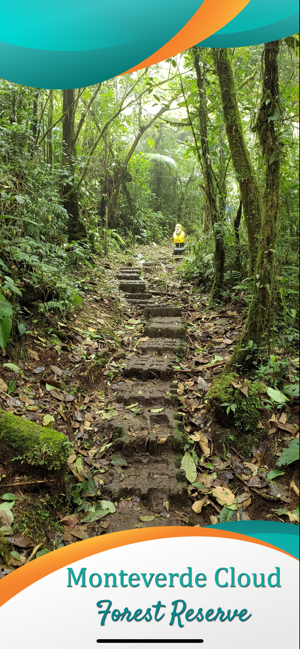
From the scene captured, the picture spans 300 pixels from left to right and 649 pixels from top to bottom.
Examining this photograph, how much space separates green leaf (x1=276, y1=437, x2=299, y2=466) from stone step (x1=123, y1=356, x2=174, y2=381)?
1.86m

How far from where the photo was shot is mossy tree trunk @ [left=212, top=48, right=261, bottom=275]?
386 cm

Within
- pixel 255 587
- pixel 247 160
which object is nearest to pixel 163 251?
pixel 247 160

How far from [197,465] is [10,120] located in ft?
14.2

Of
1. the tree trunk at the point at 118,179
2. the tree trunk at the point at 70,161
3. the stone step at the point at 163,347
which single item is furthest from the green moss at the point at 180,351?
the tree trunk at the point at 118,179

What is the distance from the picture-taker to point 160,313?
16.6 feet

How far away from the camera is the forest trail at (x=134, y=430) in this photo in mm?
1930

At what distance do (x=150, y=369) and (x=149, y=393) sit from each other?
0.41 metres

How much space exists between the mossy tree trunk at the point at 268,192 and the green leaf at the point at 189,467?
0.82 metres

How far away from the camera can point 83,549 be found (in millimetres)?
1704

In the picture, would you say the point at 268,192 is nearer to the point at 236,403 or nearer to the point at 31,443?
the point at 236,403

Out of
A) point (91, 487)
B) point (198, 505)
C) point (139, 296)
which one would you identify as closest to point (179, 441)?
point (198, 505)

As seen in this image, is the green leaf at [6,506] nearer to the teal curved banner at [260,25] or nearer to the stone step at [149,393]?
the stone step at [149,393]

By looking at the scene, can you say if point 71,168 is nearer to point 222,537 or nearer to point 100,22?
point 100,22

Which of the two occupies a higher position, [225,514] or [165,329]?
[165,329]
